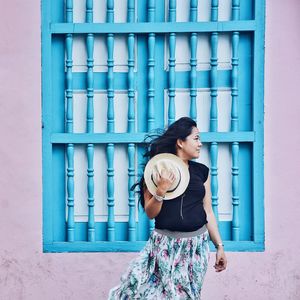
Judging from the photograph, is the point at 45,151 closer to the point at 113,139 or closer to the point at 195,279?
the point at 113,139

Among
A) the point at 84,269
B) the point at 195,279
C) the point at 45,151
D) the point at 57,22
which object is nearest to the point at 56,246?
the point at 84,269

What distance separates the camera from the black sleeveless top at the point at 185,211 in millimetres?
3760

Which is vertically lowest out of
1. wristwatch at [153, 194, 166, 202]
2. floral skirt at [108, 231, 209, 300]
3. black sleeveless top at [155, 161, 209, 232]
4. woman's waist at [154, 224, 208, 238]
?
floral skirt at [108, 231, 209, 300]

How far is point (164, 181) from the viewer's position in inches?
141

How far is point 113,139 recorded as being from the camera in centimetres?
470

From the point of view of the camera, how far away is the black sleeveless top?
3760 mm

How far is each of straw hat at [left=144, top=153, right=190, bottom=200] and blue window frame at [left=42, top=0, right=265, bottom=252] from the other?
1013 mm

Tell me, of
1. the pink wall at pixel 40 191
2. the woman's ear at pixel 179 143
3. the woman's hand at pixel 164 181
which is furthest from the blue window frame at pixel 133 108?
the woman's hand at pixel 164 181

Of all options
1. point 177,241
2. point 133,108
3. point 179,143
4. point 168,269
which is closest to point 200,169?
point 179,143

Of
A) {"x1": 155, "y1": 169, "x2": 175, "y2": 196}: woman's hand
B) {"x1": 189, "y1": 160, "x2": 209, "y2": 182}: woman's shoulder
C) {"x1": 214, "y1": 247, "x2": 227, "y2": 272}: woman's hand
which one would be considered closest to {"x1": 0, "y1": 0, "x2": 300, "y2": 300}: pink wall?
{"x1": 214, "y1": 247, "x2": 227, "y2": 272}: woman's hand

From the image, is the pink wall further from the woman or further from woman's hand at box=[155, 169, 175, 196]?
woman's hand at box=[155, 169, 175, 196]

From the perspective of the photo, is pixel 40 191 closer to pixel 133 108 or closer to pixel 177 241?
pixel 133 108

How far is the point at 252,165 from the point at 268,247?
0.57 m

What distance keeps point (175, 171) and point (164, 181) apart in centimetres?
11
